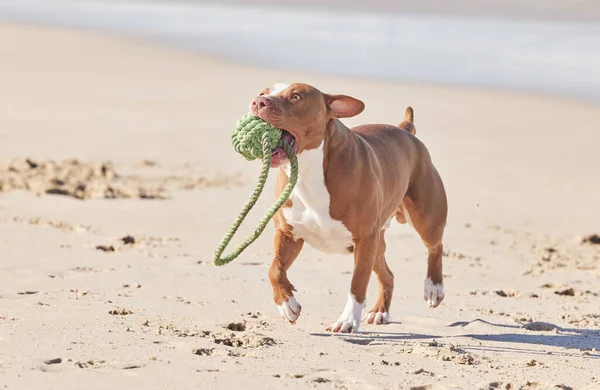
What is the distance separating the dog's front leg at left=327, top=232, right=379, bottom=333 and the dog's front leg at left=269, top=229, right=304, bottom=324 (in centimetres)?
29

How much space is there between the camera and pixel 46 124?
14.5m

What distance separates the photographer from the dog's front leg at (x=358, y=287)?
6.54 metres

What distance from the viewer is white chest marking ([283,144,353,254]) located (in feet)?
21.0

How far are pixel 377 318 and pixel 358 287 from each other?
0.70 meters

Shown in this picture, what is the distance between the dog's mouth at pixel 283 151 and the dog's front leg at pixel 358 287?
0.71 meters

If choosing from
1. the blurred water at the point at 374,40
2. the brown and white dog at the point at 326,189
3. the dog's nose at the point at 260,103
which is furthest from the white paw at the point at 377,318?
the blurred water at the point at 374,40

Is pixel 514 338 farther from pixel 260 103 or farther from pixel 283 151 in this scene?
pixel 260 103

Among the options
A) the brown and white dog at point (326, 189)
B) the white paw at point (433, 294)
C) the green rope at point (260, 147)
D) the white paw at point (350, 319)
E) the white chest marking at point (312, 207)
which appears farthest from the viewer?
the white paw at point (433, 294)

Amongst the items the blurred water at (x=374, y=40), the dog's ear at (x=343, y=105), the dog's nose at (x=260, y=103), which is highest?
the blurred water at (x=374, y=40)

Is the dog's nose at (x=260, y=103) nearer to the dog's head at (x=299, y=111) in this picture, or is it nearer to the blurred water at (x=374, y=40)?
the dog's head at (x=299, y=111)

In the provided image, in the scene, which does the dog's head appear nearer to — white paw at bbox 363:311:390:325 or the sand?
the sand

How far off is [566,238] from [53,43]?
14.9m

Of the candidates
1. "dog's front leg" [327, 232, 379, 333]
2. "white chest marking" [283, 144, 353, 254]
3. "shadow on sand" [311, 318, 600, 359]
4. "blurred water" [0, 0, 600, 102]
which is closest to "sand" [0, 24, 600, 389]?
"shadow on sand" [311, 318, 600, 359]

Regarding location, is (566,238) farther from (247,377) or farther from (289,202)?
(247,377)
